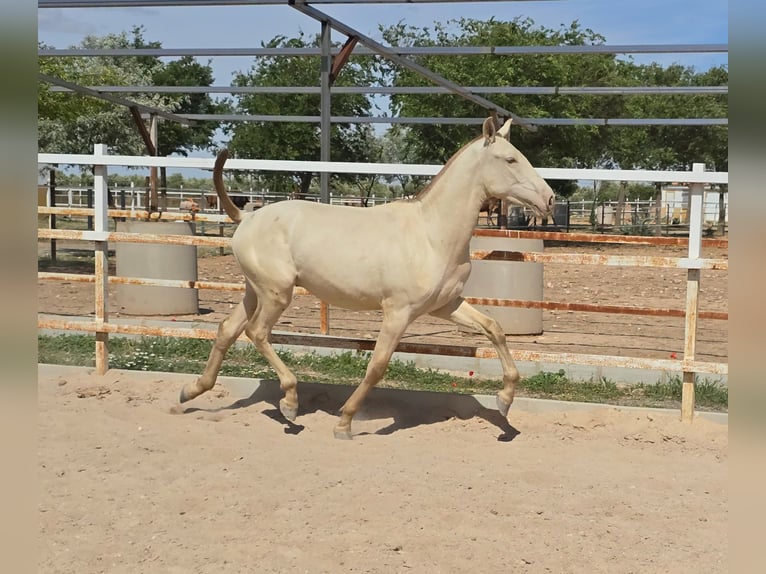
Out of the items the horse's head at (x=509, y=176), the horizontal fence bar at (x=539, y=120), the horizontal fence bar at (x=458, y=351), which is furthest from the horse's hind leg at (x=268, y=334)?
the horizontal fence bar at (x=539, y=120)

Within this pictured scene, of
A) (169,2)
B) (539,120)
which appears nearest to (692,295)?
(169,2)

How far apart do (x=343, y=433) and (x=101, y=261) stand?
276 centimetres

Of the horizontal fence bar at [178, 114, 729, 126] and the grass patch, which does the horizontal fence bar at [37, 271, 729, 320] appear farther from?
the horizontal fence bar at [178, 114, 729, 126]

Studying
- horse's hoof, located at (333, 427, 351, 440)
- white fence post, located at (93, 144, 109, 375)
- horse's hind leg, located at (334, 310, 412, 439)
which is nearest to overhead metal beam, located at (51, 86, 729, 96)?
white fence post, located at (93, 144, 109, 375)

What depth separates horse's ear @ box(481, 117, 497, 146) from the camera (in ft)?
15.1

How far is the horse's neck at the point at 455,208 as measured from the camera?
4.78 m

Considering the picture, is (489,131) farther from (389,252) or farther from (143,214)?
(143,214)

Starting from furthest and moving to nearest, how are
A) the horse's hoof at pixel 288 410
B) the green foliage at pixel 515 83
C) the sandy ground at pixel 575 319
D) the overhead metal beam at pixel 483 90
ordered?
the green foliage at pixel 515 83, the overhead metal beam at pixel 483 90, the sandy ground at pixel 575 319, the horse's hoof at pixel 288 410

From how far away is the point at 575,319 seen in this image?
9.70 meters

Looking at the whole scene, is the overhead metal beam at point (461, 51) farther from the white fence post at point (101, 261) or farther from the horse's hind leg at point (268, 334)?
the horse's hind leg at point (268, 334)

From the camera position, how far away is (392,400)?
18.2 feet

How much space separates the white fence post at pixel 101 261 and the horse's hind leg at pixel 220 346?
1104 mm
